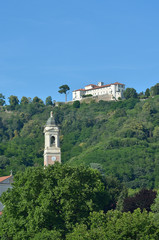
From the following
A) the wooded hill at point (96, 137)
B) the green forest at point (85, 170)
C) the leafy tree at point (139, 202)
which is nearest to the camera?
the green forest at point (85, 170)

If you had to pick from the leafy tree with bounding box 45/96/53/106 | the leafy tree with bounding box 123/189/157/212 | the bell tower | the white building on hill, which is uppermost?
the white building on hill

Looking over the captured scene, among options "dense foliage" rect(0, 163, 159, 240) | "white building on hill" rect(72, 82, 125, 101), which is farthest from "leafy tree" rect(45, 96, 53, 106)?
"dense foliage" rect(0, 163, 159, 240)

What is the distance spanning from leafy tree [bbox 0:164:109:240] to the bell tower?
35.5 feet

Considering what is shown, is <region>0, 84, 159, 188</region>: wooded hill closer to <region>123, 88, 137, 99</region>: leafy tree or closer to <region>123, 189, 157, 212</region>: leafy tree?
<region>123, 88, 137, 99</region>: leafy tree

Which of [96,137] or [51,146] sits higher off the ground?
[96,137]

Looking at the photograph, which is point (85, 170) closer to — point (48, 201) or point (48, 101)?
point (48, 201)

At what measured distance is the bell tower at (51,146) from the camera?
221 ft

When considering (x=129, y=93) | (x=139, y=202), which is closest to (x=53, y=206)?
(x=139, y=202)

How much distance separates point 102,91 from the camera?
591 ft

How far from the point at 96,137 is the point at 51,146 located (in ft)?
238

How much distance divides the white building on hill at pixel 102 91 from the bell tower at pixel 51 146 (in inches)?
4003

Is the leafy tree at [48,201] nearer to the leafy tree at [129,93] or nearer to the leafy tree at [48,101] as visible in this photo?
the leafy tree at [129,93]

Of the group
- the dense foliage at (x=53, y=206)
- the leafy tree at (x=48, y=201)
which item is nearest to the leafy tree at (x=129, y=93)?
the dense foliage at (x=53, y=206)

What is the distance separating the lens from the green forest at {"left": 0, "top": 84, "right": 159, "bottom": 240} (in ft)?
157
